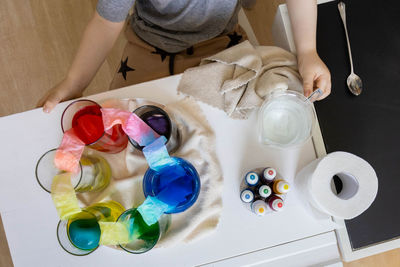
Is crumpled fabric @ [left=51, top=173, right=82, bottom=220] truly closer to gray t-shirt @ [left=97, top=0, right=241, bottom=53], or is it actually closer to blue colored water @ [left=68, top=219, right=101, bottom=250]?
blue colored water @ [left=68, top=219, right=101, bottom=250]

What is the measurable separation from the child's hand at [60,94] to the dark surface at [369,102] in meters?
0.53

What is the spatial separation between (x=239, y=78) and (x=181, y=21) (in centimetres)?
26

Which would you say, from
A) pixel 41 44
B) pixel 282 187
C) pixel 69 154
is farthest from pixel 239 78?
pixel 41 44

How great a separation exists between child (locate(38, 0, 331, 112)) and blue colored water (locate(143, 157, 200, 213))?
270mm

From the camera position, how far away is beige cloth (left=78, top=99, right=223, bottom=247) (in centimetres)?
56

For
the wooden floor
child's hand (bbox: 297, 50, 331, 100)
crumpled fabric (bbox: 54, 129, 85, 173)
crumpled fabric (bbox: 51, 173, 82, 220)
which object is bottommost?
the wooden floor

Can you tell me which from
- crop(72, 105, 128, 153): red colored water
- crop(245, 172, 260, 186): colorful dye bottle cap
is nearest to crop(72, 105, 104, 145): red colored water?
crop(72, 105, 128, 153): red colored water

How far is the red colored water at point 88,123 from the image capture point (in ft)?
1.84

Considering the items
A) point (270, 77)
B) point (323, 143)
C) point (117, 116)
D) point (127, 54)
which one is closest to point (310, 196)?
point (323, 143)

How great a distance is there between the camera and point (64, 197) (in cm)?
48

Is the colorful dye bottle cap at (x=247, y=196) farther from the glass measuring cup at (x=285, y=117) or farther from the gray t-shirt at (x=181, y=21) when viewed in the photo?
the gray t-shirt at (x=181, y=21)

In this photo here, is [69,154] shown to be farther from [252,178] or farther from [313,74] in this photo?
[313,74]

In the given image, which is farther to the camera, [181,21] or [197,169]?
[181,21]

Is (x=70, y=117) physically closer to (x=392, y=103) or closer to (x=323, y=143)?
(x=323, y=143)
